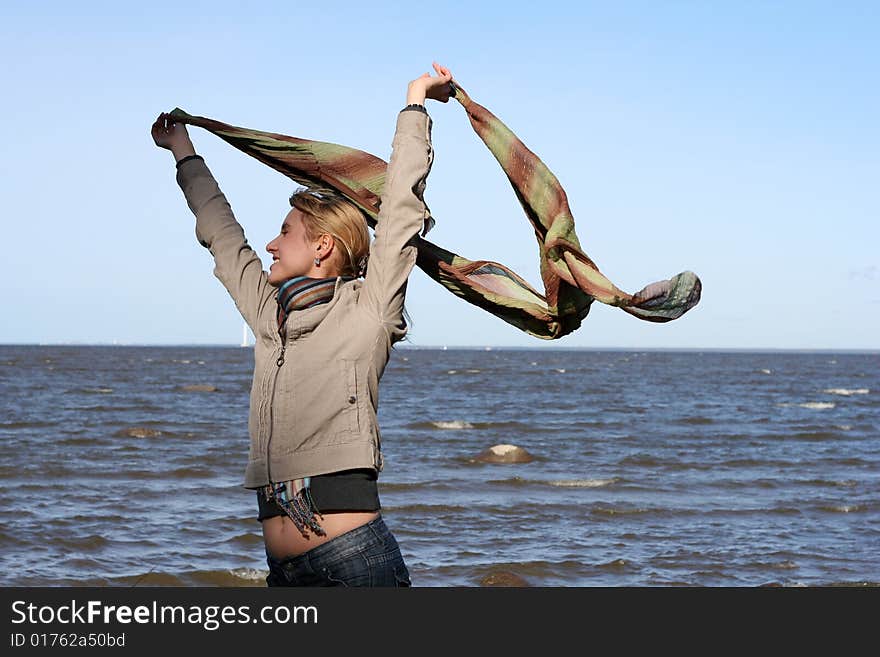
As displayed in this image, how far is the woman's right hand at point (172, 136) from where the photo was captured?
3.73 meters

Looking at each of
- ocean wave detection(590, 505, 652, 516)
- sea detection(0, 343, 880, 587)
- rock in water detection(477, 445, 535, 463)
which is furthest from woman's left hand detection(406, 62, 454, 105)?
rock in water detection(477, 445, 535, 463)

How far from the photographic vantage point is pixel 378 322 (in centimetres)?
308

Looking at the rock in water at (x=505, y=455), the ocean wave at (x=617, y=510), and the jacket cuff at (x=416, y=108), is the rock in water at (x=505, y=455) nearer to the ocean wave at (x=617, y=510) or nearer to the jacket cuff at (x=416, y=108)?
the ocean wave at (x=617, y=510)

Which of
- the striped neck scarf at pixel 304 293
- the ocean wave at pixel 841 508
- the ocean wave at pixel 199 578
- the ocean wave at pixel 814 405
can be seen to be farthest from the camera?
the ocean wave at pixel 814 405

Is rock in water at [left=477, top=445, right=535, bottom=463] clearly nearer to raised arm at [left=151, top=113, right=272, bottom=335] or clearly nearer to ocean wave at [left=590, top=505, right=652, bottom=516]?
ocean wave at [left=590, top=505, right=652, bottom=516]

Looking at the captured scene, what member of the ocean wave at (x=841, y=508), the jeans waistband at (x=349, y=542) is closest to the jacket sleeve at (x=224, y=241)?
the jeans waistband at (x=349, y=542)

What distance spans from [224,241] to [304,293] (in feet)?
1.67

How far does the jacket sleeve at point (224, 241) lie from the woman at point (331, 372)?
85 millimetres

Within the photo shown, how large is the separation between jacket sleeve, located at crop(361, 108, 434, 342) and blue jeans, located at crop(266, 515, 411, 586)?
0.58 metres

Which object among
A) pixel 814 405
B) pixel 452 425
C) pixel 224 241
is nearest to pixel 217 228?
pixel 224 241
